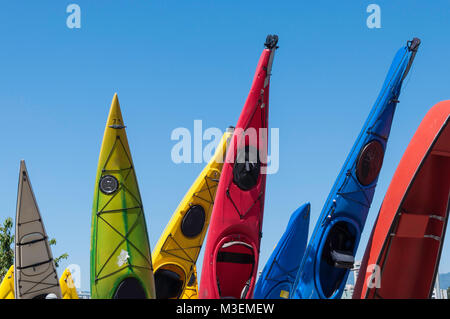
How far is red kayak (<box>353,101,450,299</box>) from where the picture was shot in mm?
5785

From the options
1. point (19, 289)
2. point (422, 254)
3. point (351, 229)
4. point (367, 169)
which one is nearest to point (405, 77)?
point (367, 169)

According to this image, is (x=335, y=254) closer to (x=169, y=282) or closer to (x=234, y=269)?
(x=234, y=269)

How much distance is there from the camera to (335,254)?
28.9 ft

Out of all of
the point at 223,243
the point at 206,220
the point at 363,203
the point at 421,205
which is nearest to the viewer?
the point at 421,205

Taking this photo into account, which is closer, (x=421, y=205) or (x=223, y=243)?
(x=421, y=205)

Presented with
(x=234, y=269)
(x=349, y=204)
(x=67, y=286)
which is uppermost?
(x=349, y=204)

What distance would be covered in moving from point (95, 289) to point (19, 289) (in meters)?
1.37

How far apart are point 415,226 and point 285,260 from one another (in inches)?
237

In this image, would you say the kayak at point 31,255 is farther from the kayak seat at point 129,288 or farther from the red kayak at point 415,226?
the red kayak at point 415,226

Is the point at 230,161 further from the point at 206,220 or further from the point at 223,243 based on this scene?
the point at 206,220

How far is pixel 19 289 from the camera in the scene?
30.0ft

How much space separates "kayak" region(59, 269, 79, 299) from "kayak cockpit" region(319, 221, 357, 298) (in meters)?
6.10

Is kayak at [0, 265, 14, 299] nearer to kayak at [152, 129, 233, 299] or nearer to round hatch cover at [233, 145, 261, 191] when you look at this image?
kayak at [152, 129, 233, 299]

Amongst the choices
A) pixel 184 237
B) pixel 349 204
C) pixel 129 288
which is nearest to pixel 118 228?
pixel 129 288
